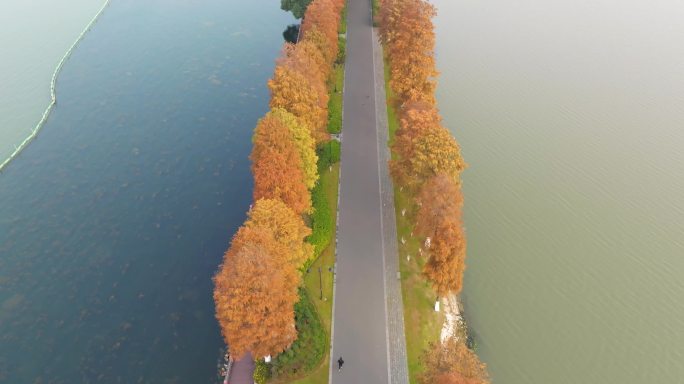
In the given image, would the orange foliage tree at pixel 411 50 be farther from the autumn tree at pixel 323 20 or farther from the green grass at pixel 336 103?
the green grass at pixel 336 103

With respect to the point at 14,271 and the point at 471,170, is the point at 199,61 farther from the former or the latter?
the point at 471,170

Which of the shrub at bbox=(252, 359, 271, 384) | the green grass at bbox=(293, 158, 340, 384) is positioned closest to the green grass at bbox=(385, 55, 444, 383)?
the green grass at bbox=(293, 158, 340, 384)

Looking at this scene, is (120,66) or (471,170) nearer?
(471,170)

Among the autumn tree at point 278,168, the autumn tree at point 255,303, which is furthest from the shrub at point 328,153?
the autumn tree at point 255,303

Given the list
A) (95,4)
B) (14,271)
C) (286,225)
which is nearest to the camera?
(286,225)

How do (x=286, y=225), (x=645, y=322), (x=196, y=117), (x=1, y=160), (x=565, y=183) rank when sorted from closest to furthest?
(x=286, y=225) < (x=645, y=322) < (x=565, y=183) < (x=1, y=160) < (x=196, y=117)

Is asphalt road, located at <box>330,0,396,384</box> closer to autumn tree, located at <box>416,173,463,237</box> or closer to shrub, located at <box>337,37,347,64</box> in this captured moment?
shrub, located at <box>337,37,347,64</box>

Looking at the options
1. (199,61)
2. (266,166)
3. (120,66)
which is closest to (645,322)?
(266,166)

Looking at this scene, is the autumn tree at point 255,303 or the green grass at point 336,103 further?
the green grass at point 336,103
